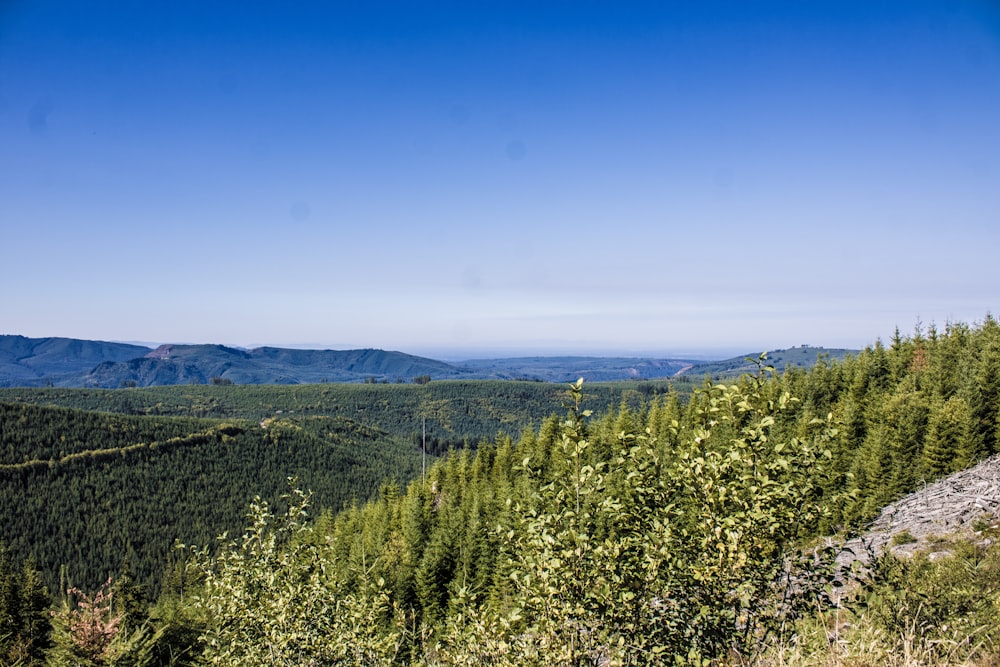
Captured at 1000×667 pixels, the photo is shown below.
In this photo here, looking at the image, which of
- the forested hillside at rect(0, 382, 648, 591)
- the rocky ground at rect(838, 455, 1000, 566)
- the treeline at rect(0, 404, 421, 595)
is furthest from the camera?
the forested hillside at rect(0, 382, 648, 591)

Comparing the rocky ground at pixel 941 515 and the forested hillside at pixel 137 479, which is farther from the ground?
the rocky ground at pixel 941 515

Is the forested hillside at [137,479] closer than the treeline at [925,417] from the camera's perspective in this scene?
No

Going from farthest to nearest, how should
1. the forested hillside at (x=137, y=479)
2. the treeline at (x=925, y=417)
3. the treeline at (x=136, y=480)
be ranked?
the forested hillside at (x=137, y=479)
the treeline at (x=136, y=480)
the treeline at (x=925, y=417)

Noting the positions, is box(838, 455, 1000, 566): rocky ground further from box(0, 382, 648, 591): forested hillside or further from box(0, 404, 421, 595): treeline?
box(0, 404, 421, 595): treeline

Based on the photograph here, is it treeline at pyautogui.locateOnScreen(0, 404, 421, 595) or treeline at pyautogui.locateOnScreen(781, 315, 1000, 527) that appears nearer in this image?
treeline at pyautogui.locateOnScreen(781, 315, 1000, 527)

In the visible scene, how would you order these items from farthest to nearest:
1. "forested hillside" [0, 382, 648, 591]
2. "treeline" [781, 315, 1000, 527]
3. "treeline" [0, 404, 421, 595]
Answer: "forested hillside" [0, 382, 648, 591] → "treeline" [0, 404, 421, 595] → "treeline" [781, 315, 1000, 527]

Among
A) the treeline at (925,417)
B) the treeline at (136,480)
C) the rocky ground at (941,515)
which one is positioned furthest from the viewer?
the treeline at (136,480)

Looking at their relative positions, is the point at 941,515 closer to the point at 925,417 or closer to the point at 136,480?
the point at 925,417

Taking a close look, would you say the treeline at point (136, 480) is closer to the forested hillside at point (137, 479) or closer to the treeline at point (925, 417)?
the forested hillside at point (137, 479)

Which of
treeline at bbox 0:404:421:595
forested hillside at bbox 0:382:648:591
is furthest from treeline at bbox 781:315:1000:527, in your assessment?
treeline at bbox 0:404:421:595

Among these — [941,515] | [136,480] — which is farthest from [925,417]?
[136,480]

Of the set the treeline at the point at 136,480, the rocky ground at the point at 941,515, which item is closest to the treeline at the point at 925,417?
the rocky ground at the point at 941,515

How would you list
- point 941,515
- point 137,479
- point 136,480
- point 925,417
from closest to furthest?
1. point 941,515
2. point 925,417
3. point 136,480
4. point 137,479

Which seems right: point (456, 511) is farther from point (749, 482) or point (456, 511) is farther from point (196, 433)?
point (196, 433)
